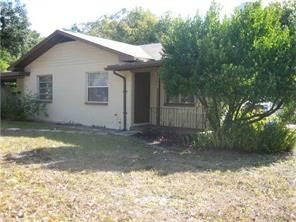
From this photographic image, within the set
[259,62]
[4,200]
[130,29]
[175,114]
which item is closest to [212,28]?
[259,62]

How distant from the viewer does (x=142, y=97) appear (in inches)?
576

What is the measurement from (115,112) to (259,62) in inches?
259

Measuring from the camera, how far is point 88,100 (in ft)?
51.7

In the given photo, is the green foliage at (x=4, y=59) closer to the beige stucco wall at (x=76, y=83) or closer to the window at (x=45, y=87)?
the window at (x=45, y=87)

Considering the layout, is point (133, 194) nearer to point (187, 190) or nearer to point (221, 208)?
point (187, 190)

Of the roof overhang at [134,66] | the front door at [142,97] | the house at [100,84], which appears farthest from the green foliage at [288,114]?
the front door at [142,97]

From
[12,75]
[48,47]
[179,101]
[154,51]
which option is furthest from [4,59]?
[179,101]

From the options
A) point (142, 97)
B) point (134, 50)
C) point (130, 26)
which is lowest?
point (142, 97)

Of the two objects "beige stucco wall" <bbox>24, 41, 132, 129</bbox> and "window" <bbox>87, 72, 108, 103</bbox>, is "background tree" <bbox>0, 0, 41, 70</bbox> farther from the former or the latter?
"window" <bbox>87, 72, 108, 103</bbox>

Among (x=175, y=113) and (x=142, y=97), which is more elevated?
(x=142, y=97)

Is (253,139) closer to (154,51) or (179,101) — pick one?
(179,101)

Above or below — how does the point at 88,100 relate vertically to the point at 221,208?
above

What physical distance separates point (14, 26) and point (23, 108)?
476 inches

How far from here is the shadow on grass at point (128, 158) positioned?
7707 mm
